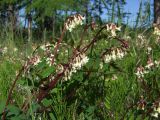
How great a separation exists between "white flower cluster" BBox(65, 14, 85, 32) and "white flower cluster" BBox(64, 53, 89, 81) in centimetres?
16

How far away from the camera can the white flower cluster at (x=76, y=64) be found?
2.22 m

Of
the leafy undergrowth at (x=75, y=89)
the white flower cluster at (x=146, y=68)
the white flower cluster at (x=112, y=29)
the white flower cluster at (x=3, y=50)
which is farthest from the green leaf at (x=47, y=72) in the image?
the white flower cluster at (x=3, y=50)

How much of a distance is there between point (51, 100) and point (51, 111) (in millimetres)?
90

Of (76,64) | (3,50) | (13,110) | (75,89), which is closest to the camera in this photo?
(13,110)

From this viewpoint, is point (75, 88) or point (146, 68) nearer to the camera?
point (75, 88)

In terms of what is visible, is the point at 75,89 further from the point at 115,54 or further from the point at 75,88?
the point at 115,54

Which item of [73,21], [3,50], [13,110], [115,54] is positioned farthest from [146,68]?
[3,50]

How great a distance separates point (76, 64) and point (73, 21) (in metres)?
0.24

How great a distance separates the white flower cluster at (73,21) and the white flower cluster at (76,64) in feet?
0.52

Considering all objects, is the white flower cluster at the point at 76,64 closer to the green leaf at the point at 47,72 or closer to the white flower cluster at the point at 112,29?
the green leaf at the point at 47,72

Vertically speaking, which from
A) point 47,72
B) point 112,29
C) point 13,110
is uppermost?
point 112,29

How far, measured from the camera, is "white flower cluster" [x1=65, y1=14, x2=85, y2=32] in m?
2.27

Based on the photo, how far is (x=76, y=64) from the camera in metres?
2.22

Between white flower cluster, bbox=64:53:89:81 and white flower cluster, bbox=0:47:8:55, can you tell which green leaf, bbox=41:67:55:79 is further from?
white flower cluster, bbox=0:47:8:55
